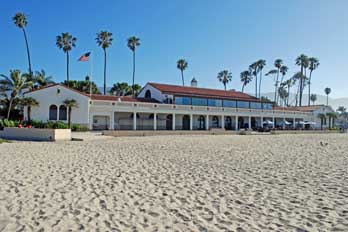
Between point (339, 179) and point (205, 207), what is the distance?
4.98m

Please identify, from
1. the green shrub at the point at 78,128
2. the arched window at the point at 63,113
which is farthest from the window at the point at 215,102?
the arched window at the point at 63,113

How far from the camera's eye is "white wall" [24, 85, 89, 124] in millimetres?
35812

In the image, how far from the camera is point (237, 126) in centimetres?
5078

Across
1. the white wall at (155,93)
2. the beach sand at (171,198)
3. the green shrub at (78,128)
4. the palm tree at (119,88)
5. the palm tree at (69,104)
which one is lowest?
the beach sand at (171,198)

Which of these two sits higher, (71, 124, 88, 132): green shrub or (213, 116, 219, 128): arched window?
(213, 116, 219, 128): arched window

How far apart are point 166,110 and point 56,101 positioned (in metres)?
15.1

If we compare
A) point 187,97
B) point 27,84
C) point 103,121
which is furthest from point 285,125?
point 27,84

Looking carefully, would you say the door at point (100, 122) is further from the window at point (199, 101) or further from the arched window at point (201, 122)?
the arched window at point (201, 122)

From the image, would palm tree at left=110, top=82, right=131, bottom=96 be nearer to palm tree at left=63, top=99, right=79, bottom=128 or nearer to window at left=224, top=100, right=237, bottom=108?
window at left=224, top=100, right=237, bottom=108

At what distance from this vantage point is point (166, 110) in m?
43.0

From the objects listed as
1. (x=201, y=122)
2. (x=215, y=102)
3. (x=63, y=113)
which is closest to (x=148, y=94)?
(x=201, y=122)

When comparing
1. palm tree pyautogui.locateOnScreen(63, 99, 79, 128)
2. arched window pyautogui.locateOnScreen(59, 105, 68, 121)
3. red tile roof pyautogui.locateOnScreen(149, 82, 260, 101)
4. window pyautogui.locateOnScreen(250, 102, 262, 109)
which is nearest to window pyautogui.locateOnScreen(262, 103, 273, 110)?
window pyautogui.locateOnScreen(250, 102, 262, 109)

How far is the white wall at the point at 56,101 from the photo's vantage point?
35812mm

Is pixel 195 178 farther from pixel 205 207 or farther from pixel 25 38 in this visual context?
pixel 25 38
